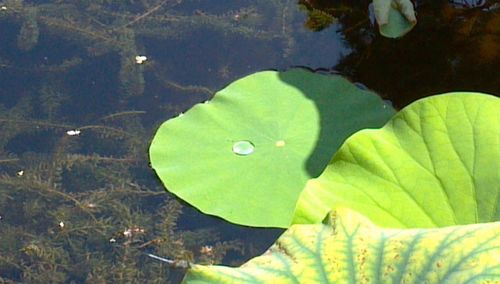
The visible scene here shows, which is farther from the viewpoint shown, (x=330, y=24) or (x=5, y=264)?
(x=330, y=24)

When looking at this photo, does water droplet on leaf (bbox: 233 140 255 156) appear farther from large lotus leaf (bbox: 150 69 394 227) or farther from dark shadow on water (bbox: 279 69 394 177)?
dark shadow on water (bbox: 279 69 394 177)

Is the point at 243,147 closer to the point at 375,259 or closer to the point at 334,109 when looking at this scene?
the point at 334,109

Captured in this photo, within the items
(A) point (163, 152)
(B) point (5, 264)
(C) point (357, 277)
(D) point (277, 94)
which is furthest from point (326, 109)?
(C) point (357, 277)

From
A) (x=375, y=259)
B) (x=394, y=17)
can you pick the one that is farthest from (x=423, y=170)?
(x=394, y=17)

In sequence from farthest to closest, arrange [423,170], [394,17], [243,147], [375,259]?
[394,17] < [243,147] < [423,170] < [375,259]

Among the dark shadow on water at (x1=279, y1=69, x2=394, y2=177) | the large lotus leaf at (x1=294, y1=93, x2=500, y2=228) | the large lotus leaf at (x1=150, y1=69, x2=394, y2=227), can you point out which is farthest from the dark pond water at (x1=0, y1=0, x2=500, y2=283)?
the large lotus leaf at (x1=294, y1=93, x2=500, y2=228)

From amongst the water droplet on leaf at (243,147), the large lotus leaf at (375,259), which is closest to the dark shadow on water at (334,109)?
the water droplet on leaf at (243,147)

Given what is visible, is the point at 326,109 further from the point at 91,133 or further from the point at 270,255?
the point at 270,255
